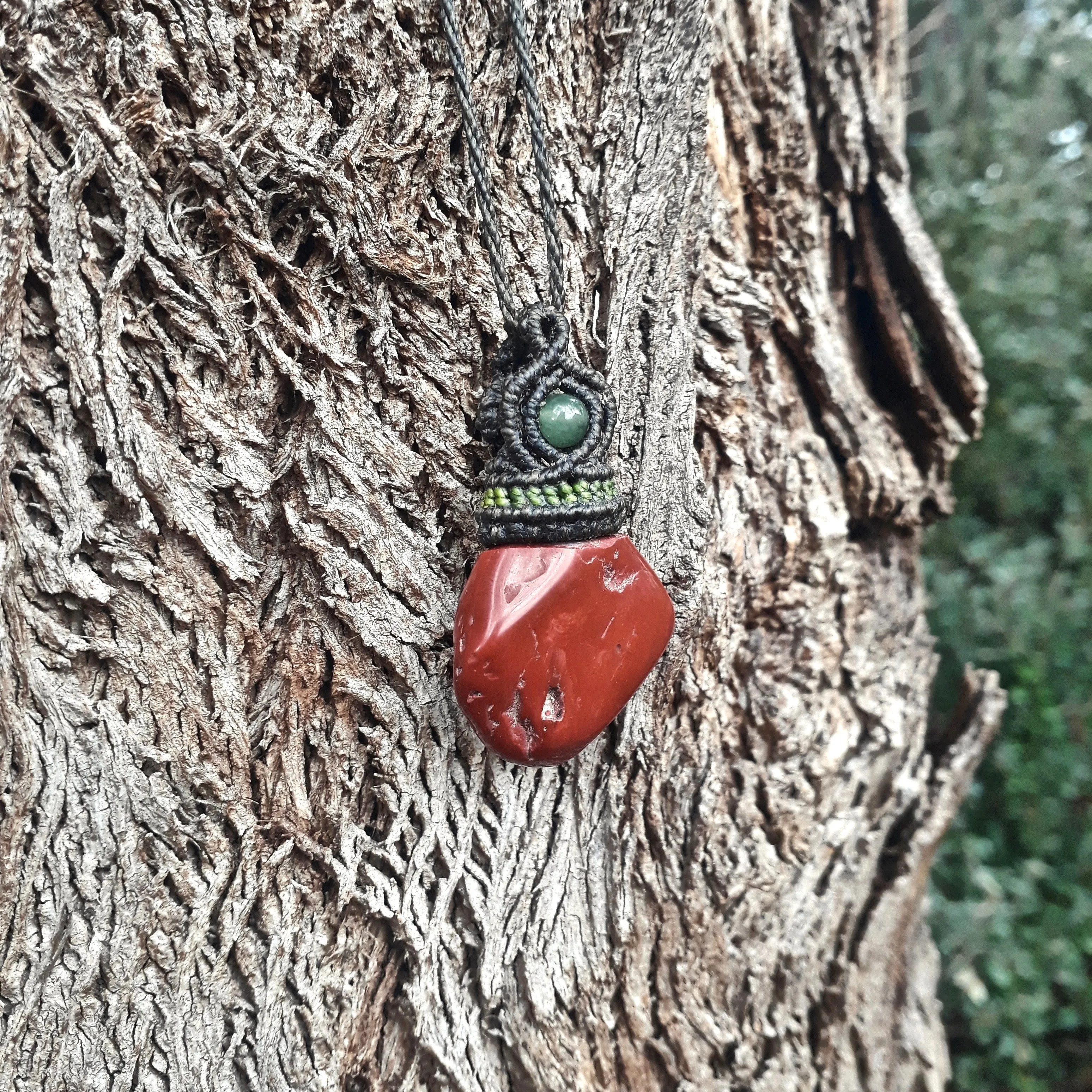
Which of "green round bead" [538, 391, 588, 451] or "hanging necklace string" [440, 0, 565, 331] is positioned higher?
"hanging necklace string" [440, 0, 565, 331]

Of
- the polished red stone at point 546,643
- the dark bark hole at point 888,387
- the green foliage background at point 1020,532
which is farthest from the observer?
the green foliage background at point 1020,532

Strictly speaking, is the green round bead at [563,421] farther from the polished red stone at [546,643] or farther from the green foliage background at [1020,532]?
the green foliage background at [1020,532]

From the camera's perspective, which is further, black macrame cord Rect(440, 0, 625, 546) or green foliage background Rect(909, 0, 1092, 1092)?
green foliage background Rect(909, 0, 1092, 1092)

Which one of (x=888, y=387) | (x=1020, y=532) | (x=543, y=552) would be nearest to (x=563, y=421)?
(x=543, y=552)

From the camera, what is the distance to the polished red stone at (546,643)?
75 cm

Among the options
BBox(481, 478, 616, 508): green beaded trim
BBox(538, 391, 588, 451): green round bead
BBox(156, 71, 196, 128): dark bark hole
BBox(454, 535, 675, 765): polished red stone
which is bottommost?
BBox(454, 535, 675, 765): polished red stone

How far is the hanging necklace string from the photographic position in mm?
771

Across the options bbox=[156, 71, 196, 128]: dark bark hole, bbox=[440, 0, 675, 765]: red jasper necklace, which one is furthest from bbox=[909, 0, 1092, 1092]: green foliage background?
bbox=[156, 71, 196, 128]: dark bark hole

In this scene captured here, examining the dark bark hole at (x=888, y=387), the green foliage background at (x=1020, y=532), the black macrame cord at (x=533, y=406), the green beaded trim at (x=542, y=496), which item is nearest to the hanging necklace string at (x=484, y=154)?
the black macrame cord at (x=533, y=406)

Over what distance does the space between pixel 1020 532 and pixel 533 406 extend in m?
1.67

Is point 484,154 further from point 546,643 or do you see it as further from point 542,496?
point 546,643

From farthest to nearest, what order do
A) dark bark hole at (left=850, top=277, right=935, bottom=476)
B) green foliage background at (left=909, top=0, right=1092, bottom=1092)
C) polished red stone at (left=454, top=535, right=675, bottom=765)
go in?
green foliage background at (left=909, top=0, right=1092, bottom=1092)
dark bark hole at (left=850, top=277, right=935, bottom=476)
polished red stone at (left=454, top=535, right=675, bottom=765)

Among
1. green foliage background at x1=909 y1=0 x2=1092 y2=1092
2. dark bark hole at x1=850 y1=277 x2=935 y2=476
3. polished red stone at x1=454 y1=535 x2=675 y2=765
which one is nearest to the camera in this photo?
polished red stone at x1=454 y1=535 x2=675 y2=765

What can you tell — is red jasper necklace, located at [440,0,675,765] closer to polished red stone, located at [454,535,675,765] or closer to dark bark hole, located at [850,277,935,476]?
polished red stone, located at [454,535,675,765]
